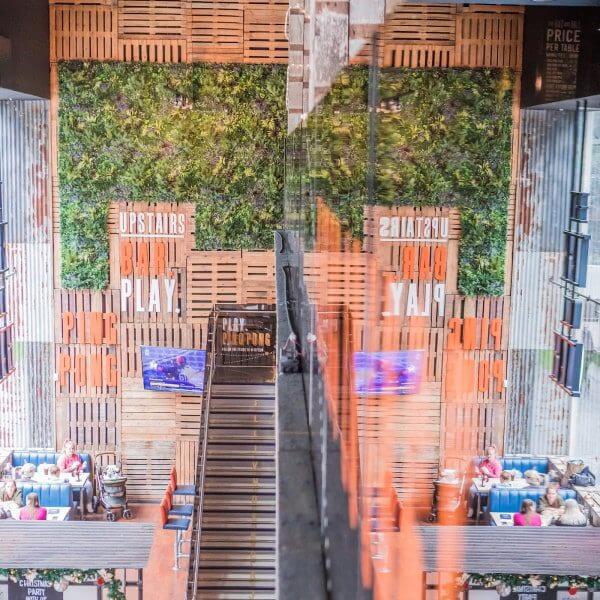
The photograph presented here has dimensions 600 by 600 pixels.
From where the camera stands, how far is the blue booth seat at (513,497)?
1034 cm

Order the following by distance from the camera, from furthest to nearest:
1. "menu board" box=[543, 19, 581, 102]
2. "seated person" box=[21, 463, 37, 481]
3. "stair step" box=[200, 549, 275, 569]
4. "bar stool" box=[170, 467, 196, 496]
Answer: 1. "seated person" box=[21, 463, 37, 481]
2. "bar stool" box=[170, 467, 196, 496]
3. "stair step" box=[200, 549, 275, 569]
4. "menu board" box=[543, 19, 581, 102]

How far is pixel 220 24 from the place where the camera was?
1216cm

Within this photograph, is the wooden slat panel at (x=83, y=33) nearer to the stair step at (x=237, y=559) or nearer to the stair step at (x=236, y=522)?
the stair step at (x=236, y=522)

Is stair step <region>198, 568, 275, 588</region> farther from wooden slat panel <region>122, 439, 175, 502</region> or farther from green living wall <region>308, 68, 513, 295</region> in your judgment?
green living wall <region>308, 68, 513, 295</region>

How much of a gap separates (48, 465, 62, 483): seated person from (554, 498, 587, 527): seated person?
6.50 metres

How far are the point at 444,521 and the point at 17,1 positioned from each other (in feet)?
33.4

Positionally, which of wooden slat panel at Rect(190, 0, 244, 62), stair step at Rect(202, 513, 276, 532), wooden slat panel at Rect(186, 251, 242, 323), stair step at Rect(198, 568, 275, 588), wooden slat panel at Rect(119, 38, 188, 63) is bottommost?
stair step at Rect(198, 568, 275, 588)

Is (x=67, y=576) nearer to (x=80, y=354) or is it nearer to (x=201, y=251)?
(x=80, y=354)

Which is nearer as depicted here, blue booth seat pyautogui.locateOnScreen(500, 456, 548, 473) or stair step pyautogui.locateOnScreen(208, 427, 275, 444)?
stair step pyautogui.locateOnScreen(208, 427, 275, 444)

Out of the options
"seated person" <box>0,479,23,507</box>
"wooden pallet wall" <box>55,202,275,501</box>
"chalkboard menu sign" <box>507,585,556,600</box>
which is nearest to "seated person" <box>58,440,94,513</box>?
"wooden pallet wall" <box>55,202,275,501</box>

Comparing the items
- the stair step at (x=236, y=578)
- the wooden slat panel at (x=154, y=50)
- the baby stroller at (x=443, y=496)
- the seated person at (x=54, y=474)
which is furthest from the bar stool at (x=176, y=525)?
the baby stroller at (x=443, y=496)

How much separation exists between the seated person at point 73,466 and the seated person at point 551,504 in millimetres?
6042

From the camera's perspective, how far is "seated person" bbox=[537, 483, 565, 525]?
9727mm

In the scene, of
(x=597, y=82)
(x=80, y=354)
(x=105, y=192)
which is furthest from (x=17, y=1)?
(x=597, y=82)
